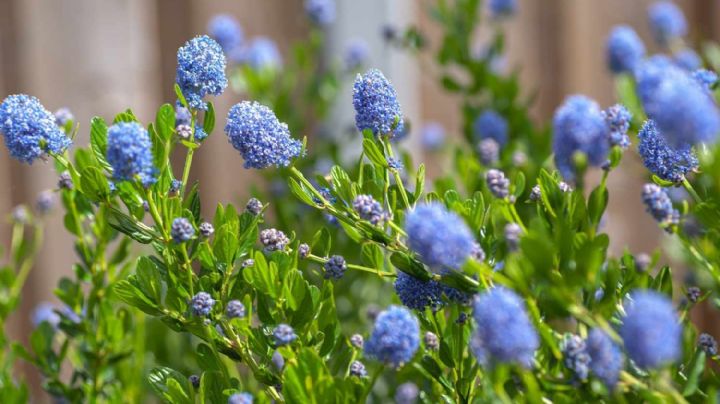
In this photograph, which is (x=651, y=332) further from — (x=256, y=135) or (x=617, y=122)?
(x=256, y=135)

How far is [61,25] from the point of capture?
2178mm

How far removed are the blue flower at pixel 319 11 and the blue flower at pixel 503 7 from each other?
0.39 metres

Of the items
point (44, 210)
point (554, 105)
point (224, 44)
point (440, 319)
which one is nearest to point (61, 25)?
point (224, 44)

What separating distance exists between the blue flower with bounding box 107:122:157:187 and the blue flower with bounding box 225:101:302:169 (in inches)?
4.6

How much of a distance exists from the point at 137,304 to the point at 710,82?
0.76 meters

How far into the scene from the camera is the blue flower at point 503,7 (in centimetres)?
203

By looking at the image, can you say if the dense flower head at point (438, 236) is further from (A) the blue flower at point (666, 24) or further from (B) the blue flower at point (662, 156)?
(A) the blue flower at point (666, 24)

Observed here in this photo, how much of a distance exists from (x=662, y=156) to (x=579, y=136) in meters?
0.18

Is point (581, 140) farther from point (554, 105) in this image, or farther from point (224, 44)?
point (554, 105)

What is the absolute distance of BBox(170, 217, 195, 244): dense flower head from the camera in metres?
0.91

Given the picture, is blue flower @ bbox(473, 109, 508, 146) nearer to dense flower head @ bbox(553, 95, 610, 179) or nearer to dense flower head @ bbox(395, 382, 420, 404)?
dense flower head @ bbox(395, 382, 420, 404)

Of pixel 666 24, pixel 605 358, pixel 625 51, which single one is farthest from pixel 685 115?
pixel 666 24

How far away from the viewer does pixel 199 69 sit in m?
0.99

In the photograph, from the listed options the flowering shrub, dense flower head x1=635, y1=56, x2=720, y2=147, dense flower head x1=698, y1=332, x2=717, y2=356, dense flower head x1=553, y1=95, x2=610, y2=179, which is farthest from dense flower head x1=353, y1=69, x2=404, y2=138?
dense flower head x1=698, y1=332, x2=717, y2=356
